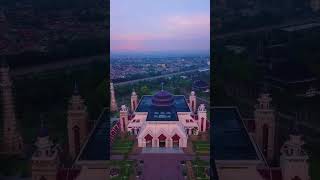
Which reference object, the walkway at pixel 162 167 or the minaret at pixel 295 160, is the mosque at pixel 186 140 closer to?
the minaret at pixel 295 160

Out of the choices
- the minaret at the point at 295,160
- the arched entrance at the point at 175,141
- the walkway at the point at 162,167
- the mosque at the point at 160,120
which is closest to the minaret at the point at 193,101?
the mosque at the point at 160,120

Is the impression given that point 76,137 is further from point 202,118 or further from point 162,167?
point 202,118

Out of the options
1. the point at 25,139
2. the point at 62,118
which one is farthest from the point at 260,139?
Result: the point at 25,139

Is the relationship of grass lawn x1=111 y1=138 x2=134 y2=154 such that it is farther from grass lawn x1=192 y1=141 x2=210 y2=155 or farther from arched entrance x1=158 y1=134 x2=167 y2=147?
grass lawn x1=192 y1=141 x2=210 y2=155

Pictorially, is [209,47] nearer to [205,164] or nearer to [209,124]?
[209,124]

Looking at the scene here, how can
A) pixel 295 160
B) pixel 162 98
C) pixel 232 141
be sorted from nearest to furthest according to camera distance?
pixel 295 160 → pixel 232 141 → pixel 162 98

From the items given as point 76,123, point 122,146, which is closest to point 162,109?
point 122,146

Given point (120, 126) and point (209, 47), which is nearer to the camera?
point (209, 47)
